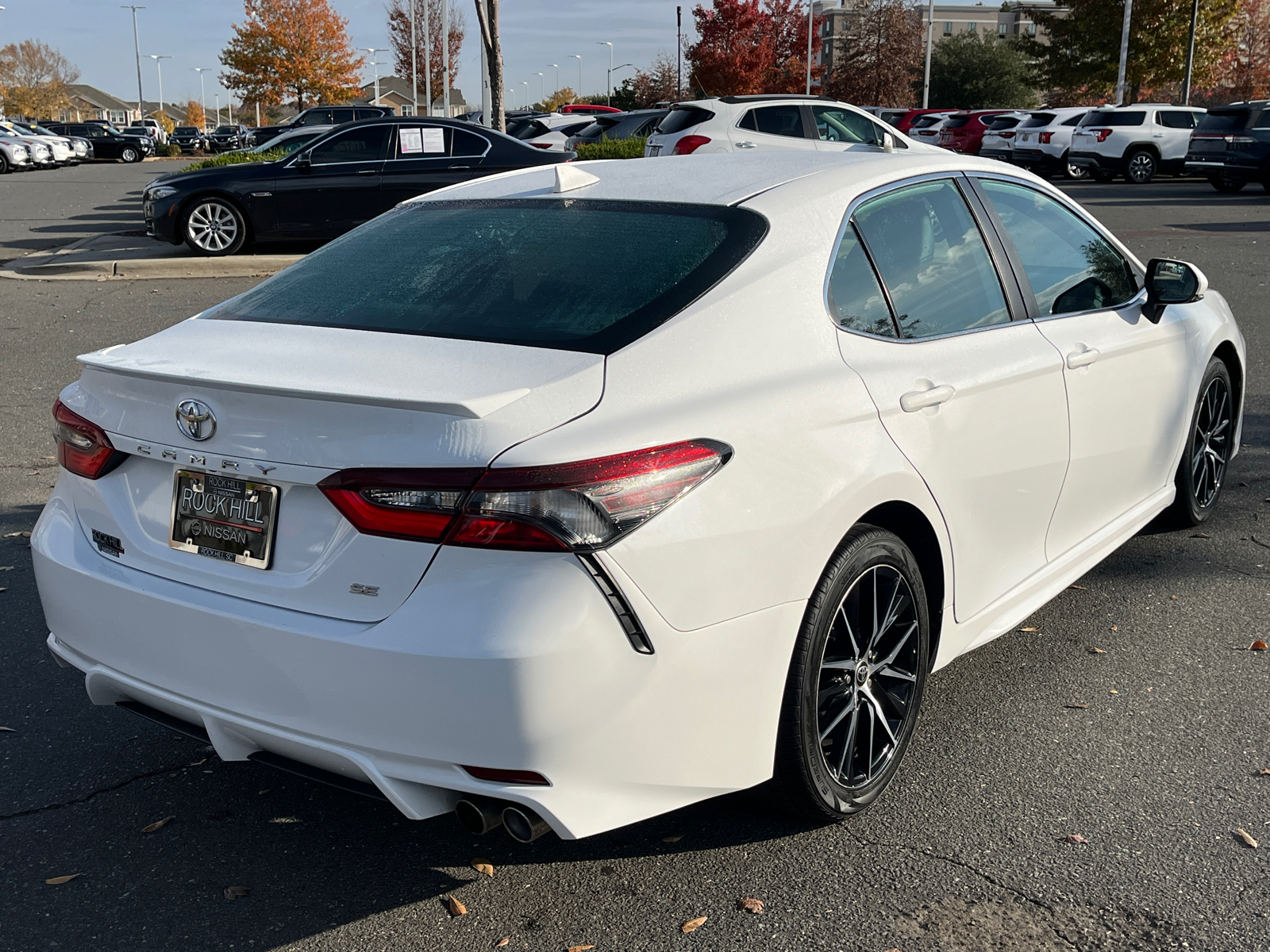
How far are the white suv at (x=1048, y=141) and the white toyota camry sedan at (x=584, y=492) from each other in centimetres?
2897

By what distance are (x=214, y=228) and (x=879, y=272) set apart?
40.4 ft

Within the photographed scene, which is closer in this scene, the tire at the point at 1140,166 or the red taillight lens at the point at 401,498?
the red taillight lens at the point at 401,498

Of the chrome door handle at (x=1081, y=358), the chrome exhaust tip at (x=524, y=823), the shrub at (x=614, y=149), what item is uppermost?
the shrub at (x=614, y=149)

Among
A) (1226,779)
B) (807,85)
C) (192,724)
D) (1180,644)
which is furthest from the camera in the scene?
(807,85)

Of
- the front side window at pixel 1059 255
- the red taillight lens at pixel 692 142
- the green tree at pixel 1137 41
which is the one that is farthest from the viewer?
the green tree at pixel 1137 41

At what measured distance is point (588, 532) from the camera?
229 cm

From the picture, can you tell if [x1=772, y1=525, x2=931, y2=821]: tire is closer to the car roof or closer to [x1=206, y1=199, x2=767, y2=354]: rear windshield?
[x1=206, y1=199, x2=767, y2=354]: rear windshield

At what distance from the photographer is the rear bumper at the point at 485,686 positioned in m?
2.28

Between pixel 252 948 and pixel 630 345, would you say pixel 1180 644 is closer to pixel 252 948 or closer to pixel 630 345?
pixel 630 345

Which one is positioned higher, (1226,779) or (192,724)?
(192,724)

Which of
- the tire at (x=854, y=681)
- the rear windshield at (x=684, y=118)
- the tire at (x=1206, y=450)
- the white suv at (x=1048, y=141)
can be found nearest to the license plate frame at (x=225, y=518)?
the tire at (x=854, y=681)

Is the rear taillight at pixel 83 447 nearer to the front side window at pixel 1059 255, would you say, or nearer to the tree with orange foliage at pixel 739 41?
the front side window at pixel 1059 255

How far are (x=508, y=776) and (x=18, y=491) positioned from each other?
4.41 metres

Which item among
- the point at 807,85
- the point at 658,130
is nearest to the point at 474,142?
the point at 658,130
